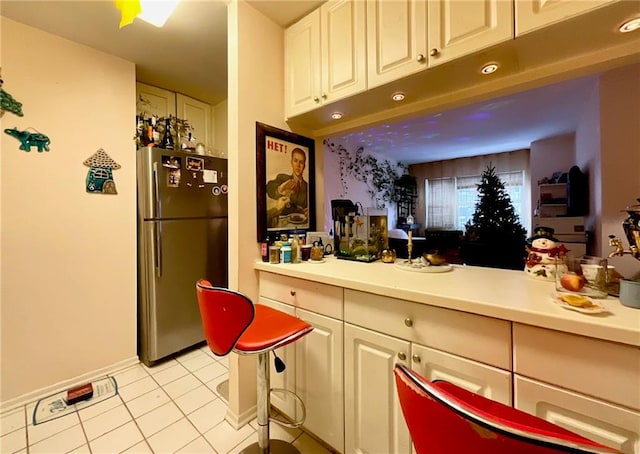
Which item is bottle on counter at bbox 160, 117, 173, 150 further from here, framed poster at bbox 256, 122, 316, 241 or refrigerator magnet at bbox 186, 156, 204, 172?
framed poster at bbox 256, 122, 316, 241

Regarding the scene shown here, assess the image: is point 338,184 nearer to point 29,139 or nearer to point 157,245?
point 157,245

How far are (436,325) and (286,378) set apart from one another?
0.92 m

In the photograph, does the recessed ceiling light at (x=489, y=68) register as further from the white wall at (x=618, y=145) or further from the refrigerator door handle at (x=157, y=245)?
the refrigerator door handle at (x=157, y=245)

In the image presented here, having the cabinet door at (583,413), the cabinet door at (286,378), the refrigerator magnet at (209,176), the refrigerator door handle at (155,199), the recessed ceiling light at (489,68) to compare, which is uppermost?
the recessed ceiling light at (489,68)

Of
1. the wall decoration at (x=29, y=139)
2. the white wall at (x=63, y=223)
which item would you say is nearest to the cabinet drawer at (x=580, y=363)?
the white wall at (x=63, y=223)

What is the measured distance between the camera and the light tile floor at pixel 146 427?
52.9 inches

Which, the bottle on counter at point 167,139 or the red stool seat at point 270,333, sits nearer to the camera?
the red stool seat at point 270,333

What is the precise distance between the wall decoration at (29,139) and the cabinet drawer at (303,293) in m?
1.70

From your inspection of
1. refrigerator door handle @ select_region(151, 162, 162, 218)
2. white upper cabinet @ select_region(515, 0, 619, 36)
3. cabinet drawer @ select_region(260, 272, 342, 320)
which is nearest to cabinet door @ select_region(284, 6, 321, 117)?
white upper cabinet @ select_region(515, 0, 619, 36)

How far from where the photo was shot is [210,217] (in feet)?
7.66

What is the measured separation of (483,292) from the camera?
0.91 m

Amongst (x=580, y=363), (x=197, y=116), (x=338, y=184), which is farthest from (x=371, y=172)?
(x=580, y=363)

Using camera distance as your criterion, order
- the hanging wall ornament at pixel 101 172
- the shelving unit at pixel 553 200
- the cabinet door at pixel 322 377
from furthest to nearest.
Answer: the shelving unit at pixel 553 200 < the hanging wall ornament at pixel 101 172 < the cabinet door at pixel 322 377

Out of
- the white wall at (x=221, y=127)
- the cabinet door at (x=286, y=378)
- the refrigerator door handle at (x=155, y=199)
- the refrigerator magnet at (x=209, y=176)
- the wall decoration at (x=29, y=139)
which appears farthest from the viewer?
the white wall at (x=221, y=127)
